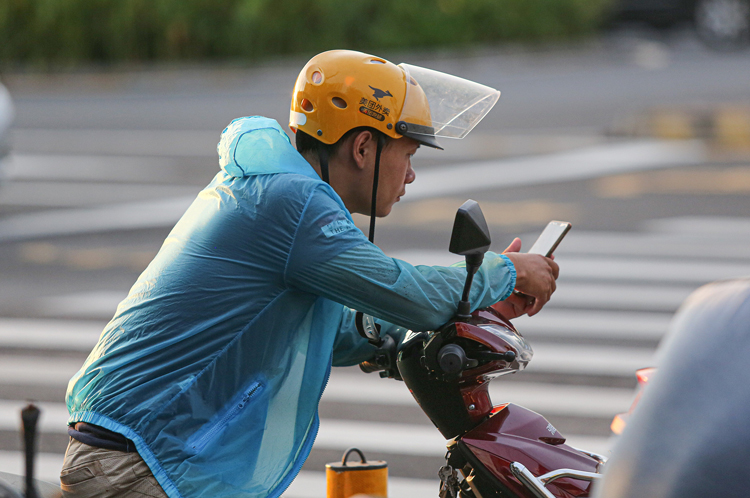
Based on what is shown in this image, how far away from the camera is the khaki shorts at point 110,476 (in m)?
2.45

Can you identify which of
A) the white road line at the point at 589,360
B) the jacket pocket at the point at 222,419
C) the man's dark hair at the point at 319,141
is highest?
the man's dark hair at the point at 319,141

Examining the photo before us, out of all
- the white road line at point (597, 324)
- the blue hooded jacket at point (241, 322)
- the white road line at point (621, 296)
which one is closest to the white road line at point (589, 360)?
the white road line at point (597, 324)

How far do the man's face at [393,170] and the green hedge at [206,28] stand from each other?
777 inches

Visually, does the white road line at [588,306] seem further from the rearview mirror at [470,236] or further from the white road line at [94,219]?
the rearview mirror at [470,236]

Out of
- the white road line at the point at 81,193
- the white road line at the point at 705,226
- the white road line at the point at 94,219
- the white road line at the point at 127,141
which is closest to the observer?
the white road line at the point at 705,226

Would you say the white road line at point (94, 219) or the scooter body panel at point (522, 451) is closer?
the scooter body panel at point (522, 451)

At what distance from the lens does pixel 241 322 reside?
8.25ft

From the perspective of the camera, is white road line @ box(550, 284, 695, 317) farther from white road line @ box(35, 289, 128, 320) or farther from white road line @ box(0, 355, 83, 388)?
white road line @ box(0, 355, 83, 388)

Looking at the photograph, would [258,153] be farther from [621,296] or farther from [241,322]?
[621,296]

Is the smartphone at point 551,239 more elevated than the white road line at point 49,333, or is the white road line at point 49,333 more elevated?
the smartphone at point 551,239

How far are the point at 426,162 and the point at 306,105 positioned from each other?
11.4 metres

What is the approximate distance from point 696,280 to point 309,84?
677 cm

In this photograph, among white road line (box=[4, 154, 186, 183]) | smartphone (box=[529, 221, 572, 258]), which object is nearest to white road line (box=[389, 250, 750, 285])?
white road line (box=[4, 154, 186, 183])

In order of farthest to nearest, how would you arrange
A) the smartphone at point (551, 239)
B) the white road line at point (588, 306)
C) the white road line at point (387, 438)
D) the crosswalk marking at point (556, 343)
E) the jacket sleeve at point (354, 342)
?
the white road line at point (588, 306) → the crosswalk marking at point (556, 343) → the white road line at point (387, 438) → the jacket sleeve at point (354, 342) → the smartphone at point (551, 239)
